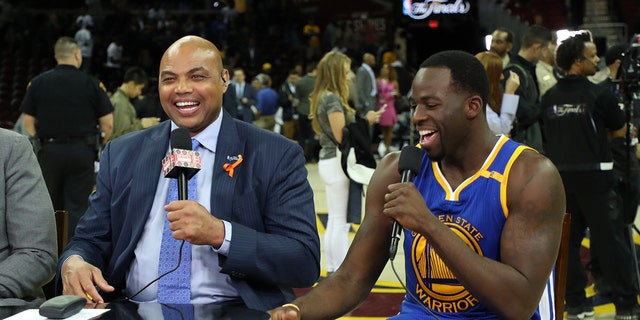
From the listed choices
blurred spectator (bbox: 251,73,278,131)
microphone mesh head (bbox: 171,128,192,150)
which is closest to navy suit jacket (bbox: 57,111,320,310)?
microphone mesh head (bbox: 171,128,192,150)

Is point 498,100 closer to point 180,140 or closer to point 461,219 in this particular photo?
point 461,219

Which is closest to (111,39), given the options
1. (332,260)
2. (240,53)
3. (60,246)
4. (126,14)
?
(126,14)

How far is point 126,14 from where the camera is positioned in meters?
22.8

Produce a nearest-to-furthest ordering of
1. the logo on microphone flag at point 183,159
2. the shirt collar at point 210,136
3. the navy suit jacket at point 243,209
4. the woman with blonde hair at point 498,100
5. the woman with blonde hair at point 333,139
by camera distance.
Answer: the logo on microphone flag at point 183,159 < the navy suit jacket at point 243,209 < the shirt collar at point 210,136 < the woman with blonde hair at point 498,100 < the woman with blonde hair at point 333,139

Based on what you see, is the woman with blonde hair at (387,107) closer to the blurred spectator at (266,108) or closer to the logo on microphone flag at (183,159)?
the blurred spectator at (266,108)

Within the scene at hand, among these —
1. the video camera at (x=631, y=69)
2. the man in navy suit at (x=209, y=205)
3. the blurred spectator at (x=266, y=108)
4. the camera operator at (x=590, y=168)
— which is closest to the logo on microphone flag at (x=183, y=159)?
the man in navy suit at (x=209, y=205)

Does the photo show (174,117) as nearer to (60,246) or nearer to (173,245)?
(173,245)

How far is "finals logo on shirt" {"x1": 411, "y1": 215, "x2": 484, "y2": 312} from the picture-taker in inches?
109

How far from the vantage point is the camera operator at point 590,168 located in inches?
228

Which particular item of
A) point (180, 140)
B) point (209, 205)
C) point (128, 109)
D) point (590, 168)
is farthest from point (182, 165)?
point (128, 109)

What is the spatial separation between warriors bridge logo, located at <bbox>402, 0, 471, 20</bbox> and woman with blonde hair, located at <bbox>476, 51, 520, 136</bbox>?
1754 cm

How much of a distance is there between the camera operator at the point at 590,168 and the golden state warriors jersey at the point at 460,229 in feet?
10.2

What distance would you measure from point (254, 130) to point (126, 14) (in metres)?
20.3

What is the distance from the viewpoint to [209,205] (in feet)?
10.0
